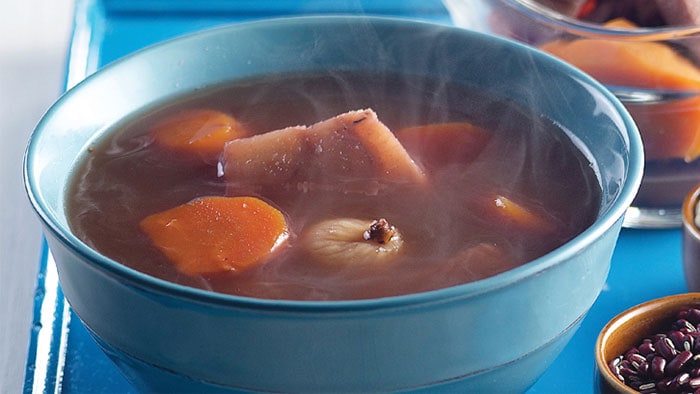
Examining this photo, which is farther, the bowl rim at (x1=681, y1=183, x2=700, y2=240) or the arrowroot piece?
the bowl rim at (x1=681, y1=183, x2=700, y2=240)

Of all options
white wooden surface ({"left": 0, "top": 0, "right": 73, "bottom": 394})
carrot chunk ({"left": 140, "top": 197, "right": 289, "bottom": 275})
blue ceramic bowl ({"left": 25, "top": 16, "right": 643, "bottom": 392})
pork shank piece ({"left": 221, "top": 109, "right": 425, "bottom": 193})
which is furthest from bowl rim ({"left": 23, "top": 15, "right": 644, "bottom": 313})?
white wooden surface ({"left": 0, "top": 0, "right": 73, "bottom": 394})

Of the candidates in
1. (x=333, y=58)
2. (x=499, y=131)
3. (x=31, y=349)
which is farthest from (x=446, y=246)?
(x=31, y=349)

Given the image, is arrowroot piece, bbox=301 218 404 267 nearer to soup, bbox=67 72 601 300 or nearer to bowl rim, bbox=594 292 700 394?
soup, bbox=67 72 601 300

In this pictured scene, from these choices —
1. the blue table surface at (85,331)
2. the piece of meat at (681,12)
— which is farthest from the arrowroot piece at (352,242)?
the piece of meat at (681,12)

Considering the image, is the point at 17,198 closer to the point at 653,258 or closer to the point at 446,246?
the point at 446,246

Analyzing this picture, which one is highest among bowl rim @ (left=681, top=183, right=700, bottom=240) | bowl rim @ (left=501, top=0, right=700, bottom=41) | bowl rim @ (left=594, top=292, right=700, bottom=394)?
bowl rim @ (left=501, top=0, right=700, bottom=41)

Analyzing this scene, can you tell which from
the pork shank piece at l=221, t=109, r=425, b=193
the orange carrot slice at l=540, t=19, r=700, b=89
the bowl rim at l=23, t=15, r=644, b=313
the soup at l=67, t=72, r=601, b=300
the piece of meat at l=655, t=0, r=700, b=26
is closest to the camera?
the bowl rim at l=23, t=15, r=644, b=313
